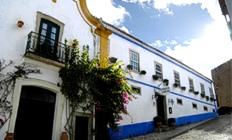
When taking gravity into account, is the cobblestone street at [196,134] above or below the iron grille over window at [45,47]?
below

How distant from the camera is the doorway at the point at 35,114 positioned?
7.34 m

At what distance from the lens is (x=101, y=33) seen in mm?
11406

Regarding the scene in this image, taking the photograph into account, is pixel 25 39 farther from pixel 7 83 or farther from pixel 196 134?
pixel 196 134

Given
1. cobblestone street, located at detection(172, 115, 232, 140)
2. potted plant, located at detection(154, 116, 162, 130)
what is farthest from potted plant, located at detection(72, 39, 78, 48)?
potted plant, located at detection(154, 116, 162, 130)

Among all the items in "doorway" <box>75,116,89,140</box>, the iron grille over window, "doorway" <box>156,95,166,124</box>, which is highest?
the iron grille over window

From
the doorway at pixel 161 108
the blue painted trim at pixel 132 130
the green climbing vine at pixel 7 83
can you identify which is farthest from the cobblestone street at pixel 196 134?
the green climbing vine at pixel 7 83

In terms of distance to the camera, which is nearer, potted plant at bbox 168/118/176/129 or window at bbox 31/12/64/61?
window at bbox 31/12/64/61

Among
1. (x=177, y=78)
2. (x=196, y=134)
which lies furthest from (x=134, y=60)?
(x=177, y=78)

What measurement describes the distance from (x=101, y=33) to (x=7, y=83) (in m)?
5.73

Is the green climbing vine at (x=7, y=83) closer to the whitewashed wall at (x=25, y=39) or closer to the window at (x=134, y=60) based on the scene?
the whitewashed wall at (x=25, y=39)

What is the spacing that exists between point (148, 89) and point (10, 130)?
9079mm

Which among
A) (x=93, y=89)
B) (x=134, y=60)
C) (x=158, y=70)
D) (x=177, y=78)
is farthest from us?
(x=177, y=78)

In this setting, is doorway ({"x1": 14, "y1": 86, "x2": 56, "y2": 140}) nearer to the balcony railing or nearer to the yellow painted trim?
the balcony railing

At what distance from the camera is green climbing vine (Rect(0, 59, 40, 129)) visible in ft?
22.7
